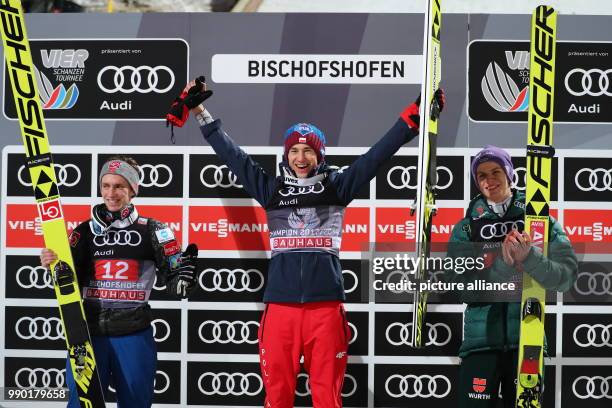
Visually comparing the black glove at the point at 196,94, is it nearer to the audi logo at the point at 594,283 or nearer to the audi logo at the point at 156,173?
the audi logo at the point at 156,173

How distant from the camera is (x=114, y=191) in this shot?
402 cm

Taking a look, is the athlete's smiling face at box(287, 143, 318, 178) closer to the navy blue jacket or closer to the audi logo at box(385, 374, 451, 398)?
the navy blue jacket

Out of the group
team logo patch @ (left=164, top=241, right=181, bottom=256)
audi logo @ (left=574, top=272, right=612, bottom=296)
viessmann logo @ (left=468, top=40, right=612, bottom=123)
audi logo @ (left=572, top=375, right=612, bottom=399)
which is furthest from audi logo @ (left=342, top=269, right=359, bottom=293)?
audi logo @ (left=572, top=375, right=612, bottom=399)

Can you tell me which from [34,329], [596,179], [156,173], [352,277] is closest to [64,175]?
[156,173]

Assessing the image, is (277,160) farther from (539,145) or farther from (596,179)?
(596,179)

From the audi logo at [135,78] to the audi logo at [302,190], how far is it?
0.99 m

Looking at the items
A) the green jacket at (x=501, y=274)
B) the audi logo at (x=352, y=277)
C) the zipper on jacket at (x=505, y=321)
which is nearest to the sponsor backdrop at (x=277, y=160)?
the audi logo at (x=352, y=277)

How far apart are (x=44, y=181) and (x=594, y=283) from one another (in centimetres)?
296

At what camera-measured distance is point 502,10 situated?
641 centimetres

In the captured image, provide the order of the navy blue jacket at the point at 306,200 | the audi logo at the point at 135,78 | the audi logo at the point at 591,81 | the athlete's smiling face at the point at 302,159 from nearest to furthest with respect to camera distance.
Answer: the navy blue jacket at the point at 306,200
the athlete's smiling face at the point at 302,159
the audi logo at the point at 591,81
the audi logo at the point at 135,78

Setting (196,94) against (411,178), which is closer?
(196,94)

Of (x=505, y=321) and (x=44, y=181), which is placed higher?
(x=44, y=181)

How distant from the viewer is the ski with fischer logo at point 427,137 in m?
3.69

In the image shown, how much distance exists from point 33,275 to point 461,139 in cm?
250
